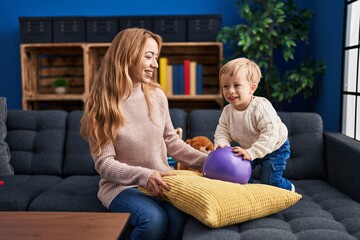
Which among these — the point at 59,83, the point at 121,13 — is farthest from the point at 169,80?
the point at 59,83

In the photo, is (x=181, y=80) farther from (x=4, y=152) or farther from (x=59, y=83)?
(x=4, y=152)

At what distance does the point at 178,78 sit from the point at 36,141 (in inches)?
56.3

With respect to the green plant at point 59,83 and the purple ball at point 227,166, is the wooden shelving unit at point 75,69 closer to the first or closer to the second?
the green plant at point 59,83

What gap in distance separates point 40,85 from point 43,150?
170 centimetres

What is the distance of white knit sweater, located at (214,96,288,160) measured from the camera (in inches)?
72.9

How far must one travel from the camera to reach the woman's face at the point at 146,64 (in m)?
1.85

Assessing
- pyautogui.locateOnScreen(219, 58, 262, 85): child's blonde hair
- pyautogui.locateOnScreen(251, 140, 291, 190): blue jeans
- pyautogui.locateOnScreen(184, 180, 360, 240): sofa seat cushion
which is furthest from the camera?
pyautogui.locateOnScreen(251, 140, 291, 190): blue jeans

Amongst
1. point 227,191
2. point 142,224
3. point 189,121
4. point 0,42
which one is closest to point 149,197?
point 142,224

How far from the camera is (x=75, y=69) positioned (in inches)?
163

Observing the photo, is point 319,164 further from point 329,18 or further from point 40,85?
point 40,85

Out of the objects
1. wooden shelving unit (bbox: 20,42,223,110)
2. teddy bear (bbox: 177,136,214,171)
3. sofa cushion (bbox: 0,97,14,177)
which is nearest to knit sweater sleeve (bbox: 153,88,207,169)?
teddy bear (bbox: 177,136,214,171)

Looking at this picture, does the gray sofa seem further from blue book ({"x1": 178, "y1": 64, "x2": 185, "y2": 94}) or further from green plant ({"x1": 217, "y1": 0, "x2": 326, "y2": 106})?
blue book ({"x1": 178, "y1": 64, "x2": 185, "y2": 94})

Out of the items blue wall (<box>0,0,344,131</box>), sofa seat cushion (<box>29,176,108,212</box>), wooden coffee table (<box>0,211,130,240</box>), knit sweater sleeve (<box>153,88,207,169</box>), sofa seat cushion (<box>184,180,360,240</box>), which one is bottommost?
sofa seat cushion (<box>29,176,108,212</box>)

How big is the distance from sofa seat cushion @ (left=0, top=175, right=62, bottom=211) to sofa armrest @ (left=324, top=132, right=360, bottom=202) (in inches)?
61.5
